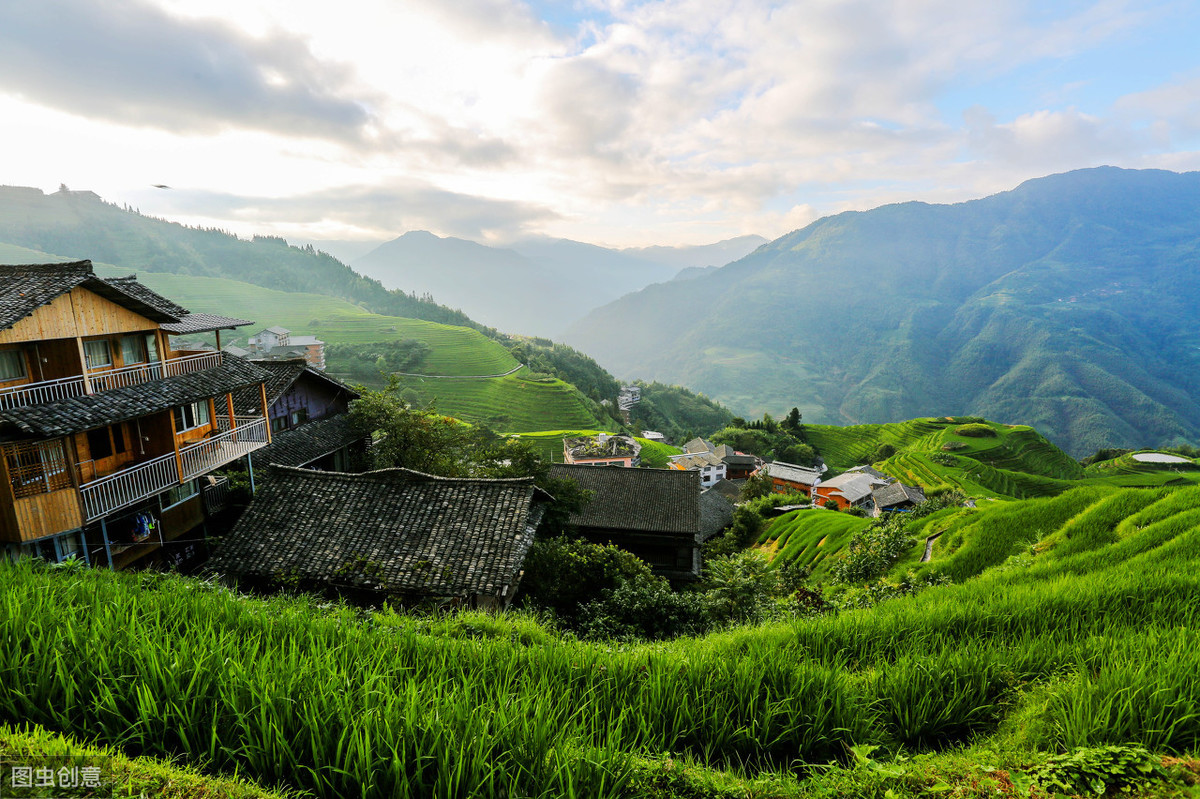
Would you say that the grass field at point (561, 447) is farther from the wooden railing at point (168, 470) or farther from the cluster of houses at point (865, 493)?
the wooden railing at point (168, 470)

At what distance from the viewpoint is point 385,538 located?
11.8 m

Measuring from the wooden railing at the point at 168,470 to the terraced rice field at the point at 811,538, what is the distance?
72.5 feet

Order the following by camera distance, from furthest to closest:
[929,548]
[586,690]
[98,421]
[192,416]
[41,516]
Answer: [192,416], [929,548], [98,421], [41,516], [586,690]

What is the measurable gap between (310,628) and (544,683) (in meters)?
2.53

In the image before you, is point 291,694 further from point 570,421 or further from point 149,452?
point 570,421

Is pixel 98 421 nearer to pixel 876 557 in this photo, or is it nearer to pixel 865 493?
pixel 876 557

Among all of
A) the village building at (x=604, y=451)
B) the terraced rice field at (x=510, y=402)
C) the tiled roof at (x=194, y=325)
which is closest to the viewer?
the tiled roof at (x=194, y=325)

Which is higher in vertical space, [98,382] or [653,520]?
[98,382]

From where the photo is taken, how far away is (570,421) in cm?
8750

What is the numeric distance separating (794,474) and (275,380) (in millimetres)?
68045

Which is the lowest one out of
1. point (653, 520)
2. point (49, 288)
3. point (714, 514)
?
point (714, 514)

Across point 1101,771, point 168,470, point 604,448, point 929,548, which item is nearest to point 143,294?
point 168,470

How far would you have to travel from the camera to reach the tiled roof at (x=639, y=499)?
88.4 ft

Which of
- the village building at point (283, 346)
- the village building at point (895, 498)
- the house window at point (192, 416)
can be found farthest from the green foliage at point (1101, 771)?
the village building at point (283, 346)
